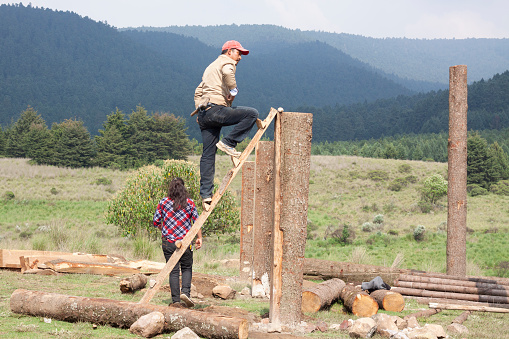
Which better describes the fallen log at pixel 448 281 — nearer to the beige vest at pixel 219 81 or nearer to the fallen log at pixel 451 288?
the fallen log at pixel 451 288

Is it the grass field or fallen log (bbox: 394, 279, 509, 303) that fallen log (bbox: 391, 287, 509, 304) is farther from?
the grass field

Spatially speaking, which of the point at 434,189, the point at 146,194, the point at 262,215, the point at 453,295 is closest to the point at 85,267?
the point at 262,215

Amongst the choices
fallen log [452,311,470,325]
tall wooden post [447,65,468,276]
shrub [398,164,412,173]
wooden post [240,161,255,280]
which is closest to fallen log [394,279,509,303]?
fallen log [452,311,470,325]

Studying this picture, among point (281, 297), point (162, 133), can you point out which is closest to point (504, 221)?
point (281, 297)

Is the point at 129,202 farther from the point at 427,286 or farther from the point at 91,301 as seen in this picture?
the point at 91,301

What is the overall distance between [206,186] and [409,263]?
57.6 ft

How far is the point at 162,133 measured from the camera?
67.4 metres

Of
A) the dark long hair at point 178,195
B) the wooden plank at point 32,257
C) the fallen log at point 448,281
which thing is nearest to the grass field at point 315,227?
the wooden plank at point 32,257

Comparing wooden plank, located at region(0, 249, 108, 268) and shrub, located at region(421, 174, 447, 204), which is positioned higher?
shrub, located at region(421, 174, 447, 204)

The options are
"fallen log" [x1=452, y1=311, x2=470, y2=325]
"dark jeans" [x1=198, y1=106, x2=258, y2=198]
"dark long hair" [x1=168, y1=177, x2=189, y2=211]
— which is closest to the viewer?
"dark jeans" [x1=198, y1=106, x2=258, y2=198]

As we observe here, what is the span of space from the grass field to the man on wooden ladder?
2.44m

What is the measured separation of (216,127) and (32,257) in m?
6.25

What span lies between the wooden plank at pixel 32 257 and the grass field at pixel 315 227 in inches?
22.9

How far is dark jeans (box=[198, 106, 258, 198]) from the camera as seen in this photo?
702 centimetres
